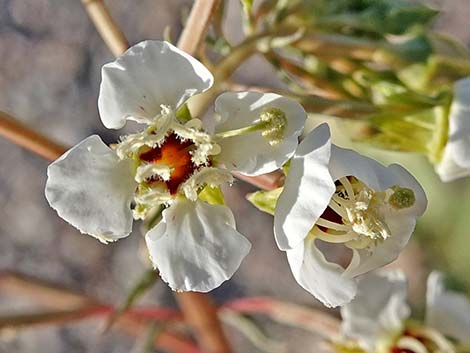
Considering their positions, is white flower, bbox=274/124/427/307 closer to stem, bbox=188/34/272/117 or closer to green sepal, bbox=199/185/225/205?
green sepal, bbox=199/185/225/205

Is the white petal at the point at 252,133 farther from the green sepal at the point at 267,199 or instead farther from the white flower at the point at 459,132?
the white flower at the point at 459,132

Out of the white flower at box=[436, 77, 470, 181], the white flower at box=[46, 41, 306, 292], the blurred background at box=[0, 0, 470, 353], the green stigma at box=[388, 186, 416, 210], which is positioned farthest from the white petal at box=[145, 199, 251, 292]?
the blurred background at box=[0, 0, 470, 353]

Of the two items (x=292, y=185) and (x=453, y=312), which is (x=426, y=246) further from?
(x=292, y=185)

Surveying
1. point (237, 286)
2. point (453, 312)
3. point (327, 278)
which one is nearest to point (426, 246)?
point (237, 286)

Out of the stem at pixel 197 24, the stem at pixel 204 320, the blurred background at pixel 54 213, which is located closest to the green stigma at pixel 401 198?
the stem at pixel 197 24

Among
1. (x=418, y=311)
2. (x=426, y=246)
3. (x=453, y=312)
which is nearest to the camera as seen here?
(x=453, y=312)

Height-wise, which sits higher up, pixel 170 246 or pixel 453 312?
pixel 170 246
